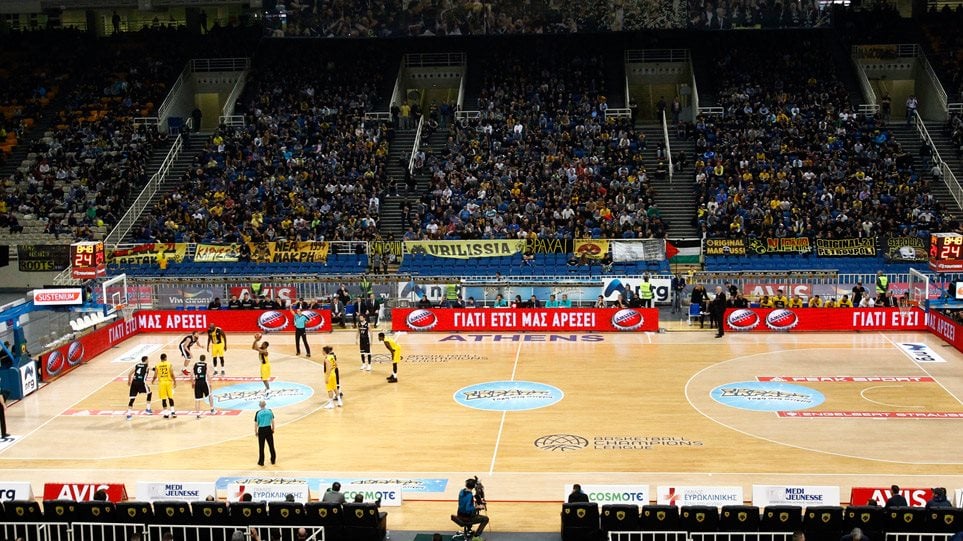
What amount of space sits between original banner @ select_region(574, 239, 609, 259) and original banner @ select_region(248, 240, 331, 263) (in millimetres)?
11497

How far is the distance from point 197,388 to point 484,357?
10.5m

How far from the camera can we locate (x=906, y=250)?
46.4m

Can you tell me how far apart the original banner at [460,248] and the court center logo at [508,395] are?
54.4ft

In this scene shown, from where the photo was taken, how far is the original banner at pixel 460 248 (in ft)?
160

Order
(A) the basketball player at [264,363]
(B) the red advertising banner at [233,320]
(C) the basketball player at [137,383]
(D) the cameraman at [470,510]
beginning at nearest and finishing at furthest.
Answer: (D) the cameraman at [470,510], (C) the basketball player at [137,383], (A) the basketball player at [264,363], (B) the red advertising banner at [233,320]

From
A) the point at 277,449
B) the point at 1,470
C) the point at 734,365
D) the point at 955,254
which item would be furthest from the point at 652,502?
the point at 955,254

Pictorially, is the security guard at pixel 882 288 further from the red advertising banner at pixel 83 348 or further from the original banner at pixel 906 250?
the red advertising banner at pixel 83 348

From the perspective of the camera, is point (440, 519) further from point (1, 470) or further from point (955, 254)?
point (955, 254)

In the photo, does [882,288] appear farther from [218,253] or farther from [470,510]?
[218,253]

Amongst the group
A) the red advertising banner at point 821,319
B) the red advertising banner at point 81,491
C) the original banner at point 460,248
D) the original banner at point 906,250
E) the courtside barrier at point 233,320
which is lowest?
the red advertising banner at point 81,491

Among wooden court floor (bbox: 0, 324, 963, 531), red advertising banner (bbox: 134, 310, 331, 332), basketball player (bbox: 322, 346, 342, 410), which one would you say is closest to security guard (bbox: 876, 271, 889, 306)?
wooden court floor (bbox: 0, 324, 963, 531)

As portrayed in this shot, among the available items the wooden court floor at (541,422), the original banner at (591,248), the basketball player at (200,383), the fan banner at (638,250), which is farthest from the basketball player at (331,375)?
the fan banner at (638,250)

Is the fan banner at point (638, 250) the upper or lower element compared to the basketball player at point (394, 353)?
upper

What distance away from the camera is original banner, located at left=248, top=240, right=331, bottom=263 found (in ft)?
161
